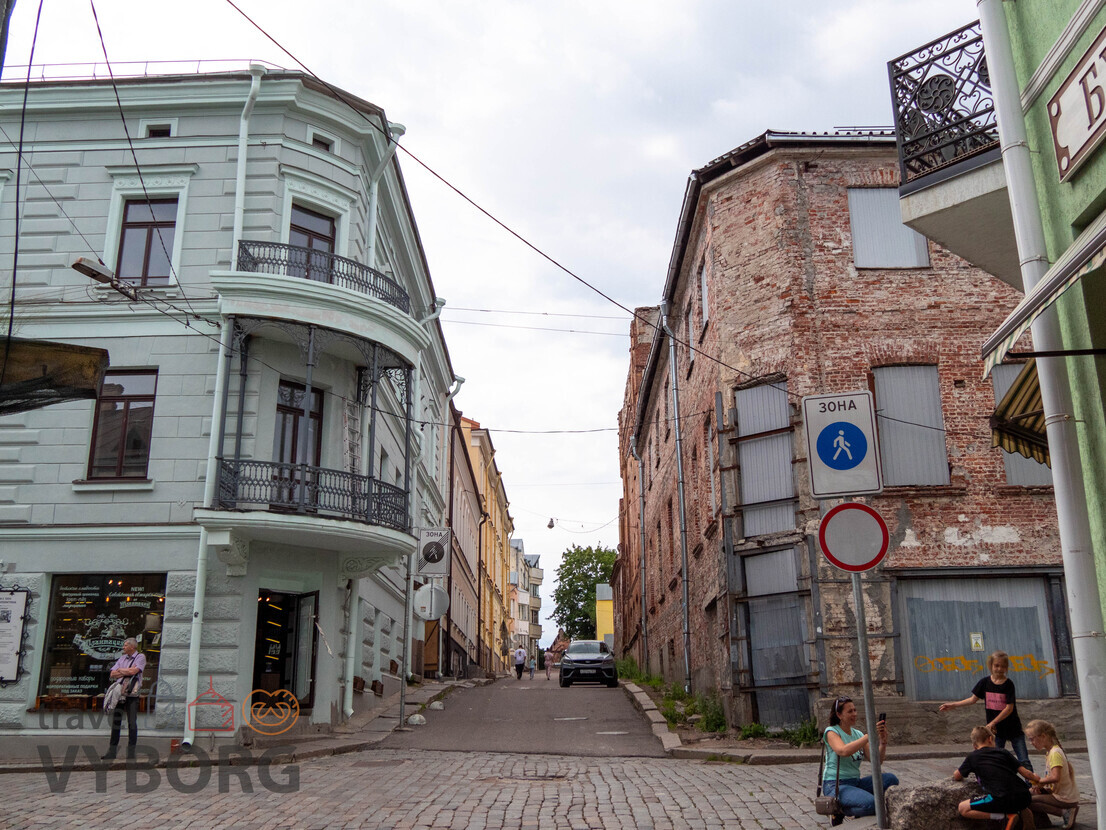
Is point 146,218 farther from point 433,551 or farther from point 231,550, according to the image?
point 433,551

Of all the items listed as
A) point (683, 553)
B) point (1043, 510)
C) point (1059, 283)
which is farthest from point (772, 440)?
point (1059, 283)

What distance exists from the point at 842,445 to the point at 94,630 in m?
13.0

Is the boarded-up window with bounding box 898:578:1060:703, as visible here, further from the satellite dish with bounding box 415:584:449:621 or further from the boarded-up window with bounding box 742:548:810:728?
the satellite dish with bounding box 415:584:449:621

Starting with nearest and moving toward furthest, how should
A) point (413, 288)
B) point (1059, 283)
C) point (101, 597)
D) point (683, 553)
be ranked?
1. point (1059, 283)
2. point (101, 597)
3. point (683, 553)
4. point (413, 288)

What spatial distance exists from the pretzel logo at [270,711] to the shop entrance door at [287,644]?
157mm

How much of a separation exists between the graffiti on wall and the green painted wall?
789 cm

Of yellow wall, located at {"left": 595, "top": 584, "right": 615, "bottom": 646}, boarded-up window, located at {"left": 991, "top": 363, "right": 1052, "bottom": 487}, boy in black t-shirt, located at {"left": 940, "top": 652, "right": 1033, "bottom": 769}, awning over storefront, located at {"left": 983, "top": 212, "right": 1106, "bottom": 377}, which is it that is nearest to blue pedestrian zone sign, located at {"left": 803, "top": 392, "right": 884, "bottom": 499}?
awning over storefront, located at {"left": 983, "top": 212, "right": 1106, "bottom": 377}

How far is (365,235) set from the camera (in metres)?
19.6

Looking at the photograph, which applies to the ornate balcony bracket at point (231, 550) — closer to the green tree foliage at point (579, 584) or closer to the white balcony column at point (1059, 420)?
the white balcony column at point (1059, 420)

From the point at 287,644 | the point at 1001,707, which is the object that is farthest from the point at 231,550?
the point at 1001,707

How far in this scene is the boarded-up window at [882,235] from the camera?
1656 centimetres

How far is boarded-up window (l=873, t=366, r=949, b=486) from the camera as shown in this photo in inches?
608

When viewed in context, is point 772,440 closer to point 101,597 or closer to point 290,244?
point 290,244

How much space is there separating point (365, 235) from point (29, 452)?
7.04 meters
